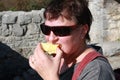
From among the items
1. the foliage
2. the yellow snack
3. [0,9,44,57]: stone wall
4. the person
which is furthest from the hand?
the foliage

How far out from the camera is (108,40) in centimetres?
927

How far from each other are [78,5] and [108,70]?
435 millimetres

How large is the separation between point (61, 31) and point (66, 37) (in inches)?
2.8

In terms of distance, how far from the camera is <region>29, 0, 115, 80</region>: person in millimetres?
2084

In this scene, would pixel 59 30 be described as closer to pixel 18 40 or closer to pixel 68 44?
pixel 68 44

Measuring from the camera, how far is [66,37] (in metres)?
2.24

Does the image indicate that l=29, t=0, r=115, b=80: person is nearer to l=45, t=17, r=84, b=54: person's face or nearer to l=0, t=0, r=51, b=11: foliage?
l=45, t=17, r=84, b=54: person's face

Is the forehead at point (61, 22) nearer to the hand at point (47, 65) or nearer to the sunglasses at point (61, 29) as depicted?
the sunglasses at point (61, 29)

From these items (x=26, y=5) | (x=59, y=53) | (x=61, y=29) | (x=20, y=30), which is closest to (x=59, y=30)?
(x=61, y=29)

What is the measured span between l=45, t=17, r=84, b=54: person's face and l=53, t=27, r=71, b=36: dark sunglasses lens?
0.02m

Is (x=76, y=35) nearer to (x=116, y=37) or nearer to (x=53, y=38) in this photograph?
(x=53, y=38)

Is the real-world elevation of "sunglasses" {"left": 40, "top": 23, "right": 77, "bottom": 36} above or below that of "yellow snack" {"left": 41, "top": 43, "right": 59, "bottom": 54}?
above

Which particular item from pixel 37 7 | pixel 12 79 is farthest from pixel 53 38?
pixel 37 7

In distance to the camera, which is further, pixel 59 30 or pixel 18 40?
pixel 18 40
